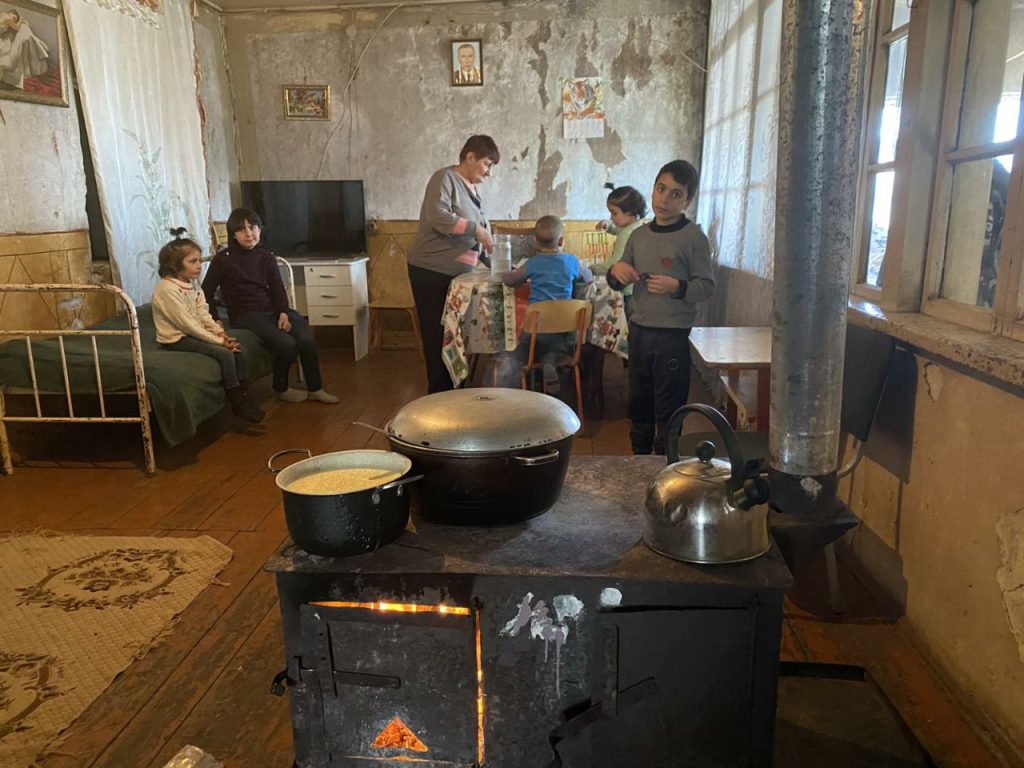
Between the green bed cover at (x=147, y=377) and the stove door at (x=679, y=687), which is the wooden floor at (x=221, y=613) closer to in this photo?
the green bed cover at (x=147, y=377)

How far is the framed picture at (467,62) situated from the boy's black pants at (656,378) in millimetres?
Answer: 3685

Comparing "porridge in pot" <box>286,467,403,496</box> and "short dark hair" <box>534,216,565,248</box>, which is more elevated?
"short dark hair" <box>534,216,565,248</box>

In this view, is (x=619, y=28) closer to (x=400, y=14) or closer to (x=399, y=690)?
(x=400, y=14)

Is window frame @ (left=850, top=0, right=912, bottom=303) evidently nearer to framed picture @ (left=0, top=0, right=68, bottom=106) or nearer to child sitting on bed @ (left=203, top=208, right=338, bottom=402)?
child sitting on bed @ (left=203, top=208, right=338, bottom=402)

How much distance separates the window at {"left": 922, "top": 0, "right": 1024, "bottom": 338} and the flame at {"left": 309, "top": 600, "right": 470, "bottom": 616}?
4.11 ft

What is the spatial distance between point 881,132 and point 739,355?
0.76m

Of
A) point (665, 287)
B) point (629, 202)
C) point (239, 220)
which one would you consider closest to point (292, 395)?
point (239, 220)

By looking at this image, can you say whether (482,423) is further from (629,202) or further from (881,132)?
(629,202)

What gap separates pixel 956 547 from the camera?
1.62 m

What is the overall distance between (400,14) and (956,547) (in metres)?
5.30

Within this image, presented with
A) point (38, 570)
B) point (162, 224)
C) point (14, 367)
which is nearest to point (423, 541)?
point (38, 570)

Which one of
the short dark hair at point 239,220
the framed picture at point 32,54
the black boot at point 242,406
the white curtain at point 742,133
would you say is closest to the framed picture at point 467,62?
the white curtain at point 742,133

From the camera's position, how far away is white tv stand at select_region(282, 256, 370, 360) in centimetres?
520

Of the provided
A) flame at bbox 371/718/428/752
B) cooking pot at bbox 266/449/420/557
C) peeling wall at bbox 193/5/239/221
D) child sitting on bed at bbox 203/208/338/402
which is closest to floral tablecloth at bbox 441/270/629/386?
child sitting on bed at bbox 203/208/338/402
